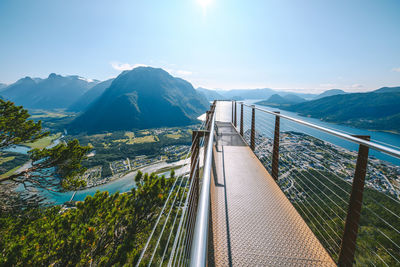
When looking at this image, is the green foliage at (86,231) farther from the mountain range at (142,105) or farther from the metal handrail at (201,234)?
the mountain range at (142,105)

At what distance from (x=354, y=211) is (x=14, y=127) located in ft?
35.2

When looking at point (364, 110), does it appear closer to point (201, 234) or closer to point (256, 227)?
point (256, 227)

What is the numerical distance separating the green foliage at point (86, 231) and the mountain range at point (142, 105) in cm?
10066

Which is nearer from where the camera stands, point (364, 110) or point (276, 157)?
point (276, 157)

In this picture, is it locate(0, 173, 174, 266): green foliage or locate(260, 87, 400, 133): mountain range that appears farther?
locate(260, 87, 400, 133): mountain range

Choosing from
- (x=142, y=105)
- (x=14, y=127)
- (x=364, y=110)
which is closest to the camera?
(x=14, y=127)

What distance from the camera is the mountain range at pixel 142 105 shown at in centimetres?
10894

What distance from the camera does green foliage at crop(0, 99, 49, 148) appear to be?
6.85 m

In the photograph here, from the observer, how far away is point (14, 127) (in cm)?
730

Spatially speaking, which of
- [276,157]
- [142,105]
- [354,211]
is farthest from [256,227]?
[142,105]

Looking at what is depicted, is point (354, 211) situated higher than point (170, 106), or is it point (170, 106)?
point (354, 211)

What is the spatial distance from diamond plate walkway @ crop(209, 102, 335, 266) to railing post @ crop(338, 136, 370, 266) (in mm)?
212

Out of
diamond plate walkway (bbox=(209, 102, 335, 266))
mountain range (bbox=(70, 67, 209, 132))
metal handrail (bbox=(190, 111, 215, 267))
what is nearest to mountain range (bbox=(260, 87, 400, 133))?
diamond plate walkway (bbox=(209, 102, 335, 266))

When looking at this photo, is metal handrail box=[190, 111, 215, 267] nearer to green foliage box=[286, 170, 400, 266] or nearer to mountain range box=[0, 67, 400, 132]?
green foliage box=[286, 170, 400, 266]
